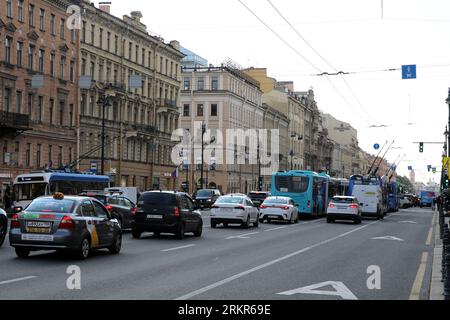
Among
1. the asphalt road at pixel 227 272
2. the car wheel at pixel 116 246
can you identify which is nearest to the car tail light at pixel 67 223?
the asphalt road at pixel 227 272

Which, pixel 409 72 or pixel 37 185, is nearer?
pixel 409 72

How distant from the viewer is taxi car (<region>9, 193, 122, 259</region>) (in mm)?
16875

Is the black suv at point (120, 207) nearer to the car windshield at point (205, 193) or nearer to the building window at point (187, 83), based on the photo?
the car windshield at point (205, 193)

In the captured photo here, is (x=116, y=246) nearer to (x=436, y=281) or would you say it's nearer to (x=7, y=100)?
(x=436, y=281)

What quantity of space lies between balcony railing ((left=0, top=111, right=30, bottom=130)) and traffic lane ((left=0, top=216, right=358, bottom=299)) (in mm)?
29550

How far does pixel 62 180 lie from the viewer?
40469 millimetres

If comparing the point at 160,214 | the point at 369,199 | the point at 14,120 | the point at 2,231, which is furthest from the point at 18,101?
the point at 2,231

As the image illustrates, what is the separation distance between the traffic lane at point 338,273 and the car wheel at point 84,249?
163 inches

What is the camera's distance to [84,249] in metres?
17.5

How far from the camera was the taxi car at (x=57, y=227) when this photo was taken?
16.9 m

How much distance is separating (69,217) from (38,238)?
2.65 ft

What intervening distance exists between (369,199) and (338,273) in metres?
36.4
